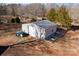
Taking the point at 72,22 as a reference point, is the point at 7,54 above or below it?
below

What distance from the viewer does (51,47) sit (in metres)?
2.16

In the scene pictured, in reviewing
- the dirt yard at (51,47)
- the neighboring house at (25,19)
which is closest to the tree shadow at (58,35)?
the dirt yard at (51,47)

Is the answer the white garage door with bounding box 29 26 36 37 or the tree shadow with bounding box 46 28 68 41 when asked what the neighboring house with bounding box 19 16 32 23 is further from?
the tree shadow with bounding box 46 28 68 41

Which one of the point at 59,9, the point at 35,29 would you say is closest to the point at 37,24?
the point at 35,29

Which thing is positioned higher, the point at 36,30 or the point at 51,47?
the point at 36,30

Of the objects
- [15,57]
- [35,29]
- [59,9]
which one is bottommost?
[15,57]

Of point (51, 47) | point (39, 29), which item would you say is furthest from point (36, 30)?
point (51, 47)

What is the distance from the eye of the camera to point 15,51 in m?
2.17

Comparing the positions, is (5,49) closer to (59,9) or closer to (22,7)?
(22,7)

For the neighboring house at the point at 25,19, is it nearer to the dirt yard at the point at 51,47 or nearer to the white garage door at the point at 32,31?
the white garage door at the point at 32,31

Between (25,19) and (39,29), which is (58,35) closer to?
(39,29)

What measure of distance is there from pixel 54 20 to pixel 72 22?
14 cm

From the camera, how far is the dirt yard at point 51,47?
7.06ft

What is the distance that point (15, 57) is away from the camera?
7.14ft
